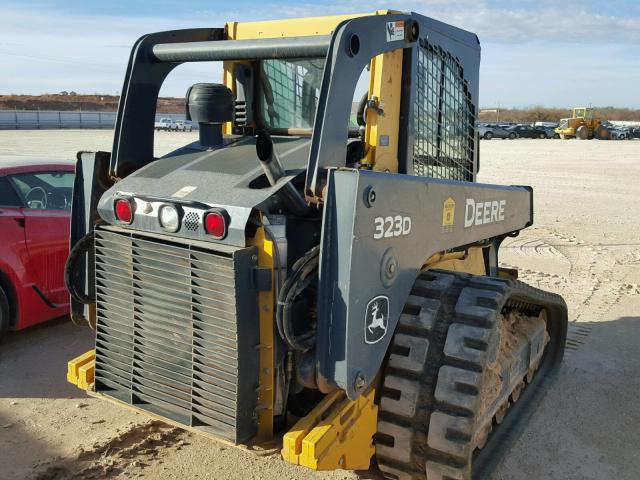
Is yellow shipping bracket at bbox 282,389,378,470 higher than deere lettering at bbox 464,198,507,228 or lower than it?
lower

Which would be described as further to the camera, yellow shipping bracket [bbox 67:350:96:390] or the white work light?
yellow shipping bracket [bbox 67:350:96:390]

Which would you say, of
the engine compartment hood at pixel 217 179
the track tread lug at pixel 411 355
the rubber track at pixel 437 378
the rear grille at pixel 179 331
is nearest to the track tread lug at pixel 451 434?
the rubber track at pixel 437 378

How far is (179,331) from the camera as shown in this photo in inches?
115

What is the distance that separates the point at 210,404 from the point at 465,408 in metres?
1.17

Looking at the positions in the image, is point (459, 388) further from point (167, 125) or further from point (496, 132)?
point (167, 125)

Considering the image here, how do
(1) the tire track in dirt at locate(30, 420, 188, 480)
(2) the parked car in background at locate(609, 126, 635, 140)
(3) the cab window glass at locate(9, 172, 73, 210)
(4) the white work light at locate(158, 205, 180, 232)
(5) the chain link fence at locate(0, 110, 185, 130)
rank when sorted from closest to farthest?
1. (4) the white work light at locate(158, 205, 180, 232)
2. (1) the tire track in dirt at locate(30, 420, 188, 480)
3. (3) the cab window glass at locate(9, 172, 73, 210)
4. (5) the chain link fence at locate(0, 110, 185, 130)
5. (2) the parked car in background at locate(609, 126, 635, 140)

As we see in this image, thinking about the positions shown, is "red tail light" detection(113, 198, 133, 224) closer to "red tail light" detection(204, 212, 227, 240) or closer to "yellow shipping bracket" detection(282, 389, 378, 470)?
"red tail light" detection(204, 212, 227, 240)

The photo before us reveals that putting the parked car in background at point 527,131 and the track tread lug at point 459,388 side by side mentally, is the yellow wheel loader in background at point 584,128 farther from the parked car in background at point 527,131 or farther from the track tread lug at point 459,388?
the track tread lug at point 459,388

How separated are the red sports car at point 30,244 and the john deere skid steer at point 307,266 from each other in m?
1.85

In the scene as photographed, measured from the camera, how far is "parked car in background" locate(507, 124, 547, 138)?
45.7 m

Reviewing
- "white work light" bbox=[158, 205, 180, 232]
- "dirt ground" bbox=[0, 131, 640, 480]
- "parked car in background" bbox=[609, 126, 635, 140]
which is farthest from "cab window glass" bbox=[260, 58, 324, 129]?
"parked car in background" bbox=[609, 126, 635, 140]

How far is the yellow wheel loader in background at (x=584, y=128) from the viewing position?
1688 inches

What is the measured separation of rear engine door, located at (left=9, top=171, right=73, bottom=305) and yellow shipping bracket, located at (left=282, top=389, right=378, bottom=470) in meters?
3.37

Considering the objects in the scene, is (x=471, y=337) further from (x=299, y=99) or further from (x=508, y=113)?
(x=508, y=113)
